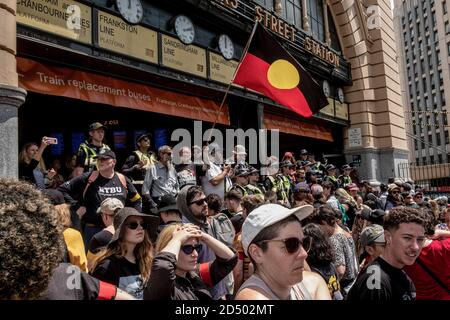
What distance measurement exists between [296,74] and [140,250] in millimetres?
5057

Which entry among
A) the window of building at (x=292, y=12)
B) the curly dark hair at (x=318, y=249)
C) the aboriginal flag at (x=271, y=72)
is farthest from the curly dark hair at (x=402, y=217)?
the window of building at (x=292, y=12)

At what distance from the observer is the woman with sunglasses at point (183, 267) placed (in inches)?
95.3

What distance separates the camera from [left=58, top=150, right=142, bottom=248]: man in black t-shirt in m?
5.20

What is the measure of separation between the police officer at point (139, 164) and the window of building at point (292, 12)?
10463mm

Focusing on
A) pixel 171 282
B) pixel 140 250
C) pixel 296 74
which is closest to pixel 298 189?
pixel 296 74

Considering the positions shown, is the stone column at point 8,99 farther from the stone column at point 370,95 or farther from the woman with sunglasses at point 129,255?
the stone column at point 370,95

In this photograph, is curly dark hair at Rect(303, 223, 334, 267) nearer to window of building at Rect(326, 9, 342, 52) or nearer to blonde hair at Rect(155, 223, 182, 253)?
blonde hair at Rect(155, 223, 182, 253)

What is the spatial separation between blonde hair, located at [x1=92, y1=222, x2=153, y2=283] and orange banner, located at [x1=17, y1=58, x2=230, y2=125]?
5.67 meters

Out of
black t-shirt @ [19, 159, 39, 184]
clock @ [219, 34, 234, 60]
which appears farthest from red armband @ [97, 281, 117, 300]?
clock @ [219, 34, 234, 60]

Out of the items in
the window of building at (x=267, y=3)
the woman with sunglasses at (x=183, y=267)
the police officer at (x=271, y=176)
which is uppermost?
the window of building at (x=267, y=3)

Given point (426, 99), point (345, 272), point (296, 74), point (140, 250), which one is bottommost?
→ point (345, 272)

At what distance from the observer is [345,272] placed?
4.65 meters
